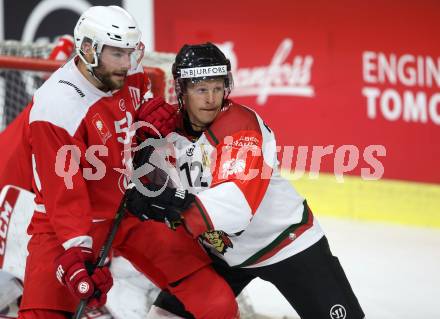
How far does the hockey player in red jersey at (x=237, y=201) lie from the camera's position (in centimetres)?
272

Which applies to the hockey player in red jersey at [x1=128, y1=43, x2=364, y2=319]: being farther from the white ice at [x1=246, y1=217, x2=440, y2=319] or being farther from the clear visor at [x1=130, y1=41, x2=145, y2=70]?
the white ice at [x1=246, y1=217, x2=440, y2=319]

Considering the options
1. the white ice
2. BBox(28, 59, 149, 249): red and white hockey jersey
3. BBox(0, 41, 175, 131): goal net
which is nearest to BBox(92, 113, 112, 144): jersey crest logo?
BBox(28, 59, 149, 249): red and white hockey jersey

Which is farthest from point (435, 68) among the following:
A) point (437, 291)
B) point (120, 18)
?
point (120, 18)

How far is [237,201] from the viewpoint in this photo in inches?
106

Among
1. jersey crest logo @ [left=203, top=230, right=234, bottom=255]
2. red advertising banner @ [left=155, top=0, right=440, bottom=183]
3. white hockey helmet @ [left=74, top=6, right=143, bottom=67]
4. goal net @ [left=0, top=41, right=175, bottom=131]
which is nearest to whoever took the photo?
white hockey helmet @ [left=74, top=6, right=143, bottom=67]

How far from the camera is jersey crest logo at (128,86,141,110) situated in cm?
303

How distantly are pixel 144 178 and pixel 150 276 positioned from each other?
36cm

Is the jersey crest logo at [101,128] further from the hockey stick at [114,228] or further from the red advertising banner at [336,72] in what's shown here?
the red advertising banner at [336,72]

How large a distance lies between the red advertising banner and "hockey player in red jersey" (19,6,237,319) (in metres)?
2.20

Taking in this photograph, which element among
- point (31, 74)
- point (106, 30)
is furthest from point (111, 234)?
point (31, 74)

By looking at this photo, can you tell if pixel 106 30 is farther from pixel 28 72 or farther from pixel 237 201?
pixel 28 72

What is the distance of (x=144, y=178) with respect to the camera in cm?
306

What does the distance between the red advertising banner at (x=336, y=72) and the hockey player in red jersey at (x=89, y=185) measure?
2.20 m

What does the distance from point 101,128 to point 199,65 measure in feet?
1.24
